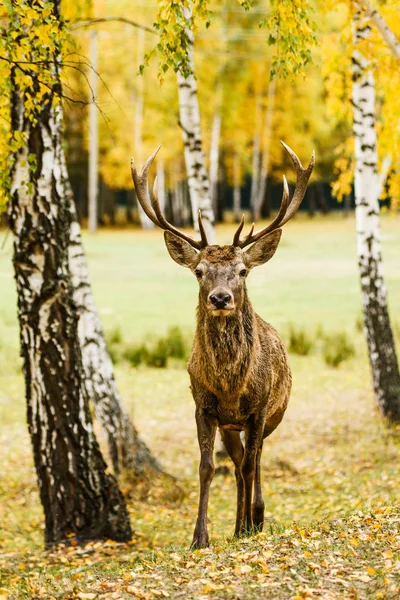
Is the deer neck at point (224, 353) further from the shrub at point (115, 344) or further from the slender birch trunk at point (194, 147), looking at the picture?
the shrub at point (115, 344)

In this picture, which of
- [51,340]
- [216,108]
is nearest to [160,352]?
[51,340]

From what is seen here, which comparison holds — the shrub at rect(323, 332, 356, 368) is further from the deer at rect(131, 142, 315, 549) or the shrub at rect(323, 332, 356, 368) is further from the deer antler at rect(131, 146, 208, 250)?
the deer antler at rect(131, 146, 208, 250)

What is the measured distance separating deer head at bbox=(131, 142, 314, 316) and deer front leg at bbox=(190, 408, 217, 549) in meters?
0.77

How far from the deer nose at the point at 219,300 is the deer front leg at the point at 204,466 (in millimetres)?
872

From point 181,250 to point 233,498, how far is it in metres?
4.51

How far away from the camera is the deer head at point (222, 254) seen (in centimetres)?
525

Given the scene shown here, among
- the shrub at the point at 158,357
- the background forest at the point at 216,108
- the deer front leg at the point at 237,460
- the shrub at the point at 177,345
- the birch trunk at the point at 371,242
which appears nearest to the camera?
the deer front leg at the point at 237,460

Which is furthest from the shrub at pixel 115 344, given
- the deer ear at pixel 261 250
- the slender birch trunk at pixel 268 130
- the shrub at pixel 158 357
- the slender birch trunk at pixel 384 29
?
the slender birch trunk at pixel 268 130

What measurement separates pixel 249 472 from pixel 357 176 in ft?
18.9

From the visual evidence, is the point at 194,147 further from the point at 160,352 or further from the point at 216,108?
the point at 216,108

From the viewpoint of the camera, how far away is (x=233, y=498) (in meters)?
9.45

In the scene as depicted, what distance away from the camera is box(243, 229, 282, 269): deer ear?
5.71m

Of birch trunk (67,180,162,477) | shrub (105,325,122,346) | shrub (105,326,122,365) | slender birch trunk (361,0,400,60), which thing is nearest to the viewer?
slender birch trunk (361,0,400,60)

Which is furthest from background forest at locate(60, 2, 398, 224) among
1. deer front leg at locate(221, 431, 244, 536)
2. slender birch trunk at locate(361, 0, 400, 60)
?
deer front leg at locate(221, 431, 244, 536)
